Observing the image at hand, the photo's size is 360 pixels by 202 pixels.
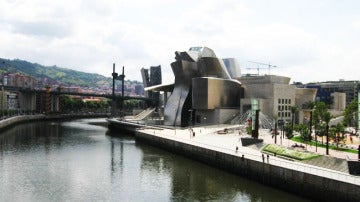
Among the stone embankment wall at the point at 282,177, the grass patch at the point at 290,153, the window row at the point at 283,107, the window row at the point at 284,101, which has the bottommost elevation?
the stone embankment wall at the point at 282,177

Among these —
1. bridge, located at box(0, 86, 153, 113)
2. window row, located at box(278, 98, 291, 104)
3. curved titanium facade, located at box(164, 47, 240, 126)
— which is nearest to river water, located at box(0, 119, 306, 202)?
curved titanium facade, located at box(164, 47, 240, 126)

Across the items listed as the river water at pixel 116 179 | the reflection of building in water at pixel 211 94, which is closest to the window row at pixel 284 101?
the reflection of building in water at pixel 211 94

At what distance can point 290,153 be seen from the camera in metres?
34.1

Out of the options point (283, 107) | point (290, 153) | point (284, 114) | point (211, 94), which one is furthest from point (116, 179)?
point (284, 114)

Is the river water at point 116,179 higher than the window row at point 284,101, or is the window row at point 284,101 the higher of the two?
the window row at point 284,101

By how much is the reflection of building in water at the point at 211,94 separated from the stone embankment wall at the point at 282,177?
1197 inches

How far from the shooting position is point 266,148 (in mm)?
38750

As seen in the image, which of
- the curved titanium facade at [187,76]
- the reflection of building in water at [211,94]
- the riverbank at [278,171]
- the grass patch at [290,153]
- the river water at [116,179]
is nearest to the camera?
the riverbank at [278,171]

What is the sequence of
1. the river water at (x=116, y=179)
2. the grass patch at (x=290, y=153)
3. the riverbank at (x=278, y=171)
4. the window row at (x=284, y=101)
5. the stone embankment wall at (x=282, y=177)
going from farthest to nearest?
1. the window row at (x=284, y=101)
2. the grass patch at (x=290, y=153)
3. the river water at (x=116, y=179)
4. the riverbank at (x=278, y=171)
5. the stone embankment wall at (x=282, y=177)

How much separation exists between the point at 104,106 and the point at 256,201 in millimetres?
166498

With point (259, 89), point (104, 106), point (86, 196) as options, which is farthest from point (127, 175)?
point (104, 106)

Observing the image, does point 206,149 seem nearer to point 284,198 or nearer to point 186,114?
point 284,198

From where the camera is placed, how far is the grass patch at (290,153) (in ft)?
105

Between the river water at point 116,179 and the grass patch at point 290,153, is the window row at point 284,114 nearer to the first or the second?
Answer: the river water at point 116,179
